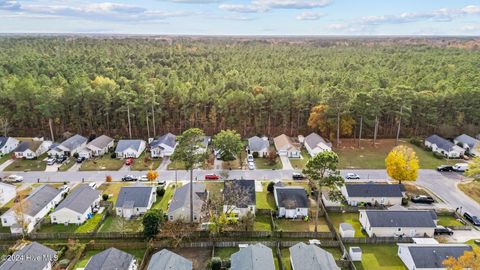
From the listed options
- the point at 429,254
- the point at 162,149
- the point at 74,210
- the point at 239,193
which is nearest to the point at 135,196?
the point at 74,210

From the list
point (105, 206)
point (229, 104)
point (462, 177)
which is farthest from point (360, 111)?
point (105, 206)

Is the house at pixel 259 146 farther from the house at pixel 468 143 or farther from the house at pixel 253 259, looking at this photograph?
the house at pixel 468 143

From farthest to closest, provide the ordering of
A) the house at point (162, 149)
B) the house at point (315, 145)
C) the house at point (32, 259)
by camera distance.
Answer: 1. the house at point (162, 149)
2. the house at point (315, 145)
3. the house at point (32, 259)

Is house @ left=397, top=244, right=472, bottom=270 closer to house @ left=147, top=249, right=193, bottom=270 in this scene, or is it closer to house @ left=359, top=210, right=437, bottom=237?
house @ left=359, top=210, right=437, bottom=237

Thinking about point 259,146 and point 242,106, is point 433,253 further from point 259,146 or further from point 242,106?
point 242,106

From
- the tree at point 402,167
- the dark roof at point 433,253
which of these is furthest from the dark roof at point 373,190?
the dark roof at point 433,253

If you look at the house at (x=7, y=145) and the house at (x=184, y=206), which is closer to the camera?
the house at (x=184, y=206)

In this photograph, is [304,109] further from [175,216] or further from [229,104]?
[175,216]

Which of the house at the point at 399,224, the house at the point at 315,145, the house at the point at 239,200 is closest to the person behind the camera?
the house at the point at 399,224
